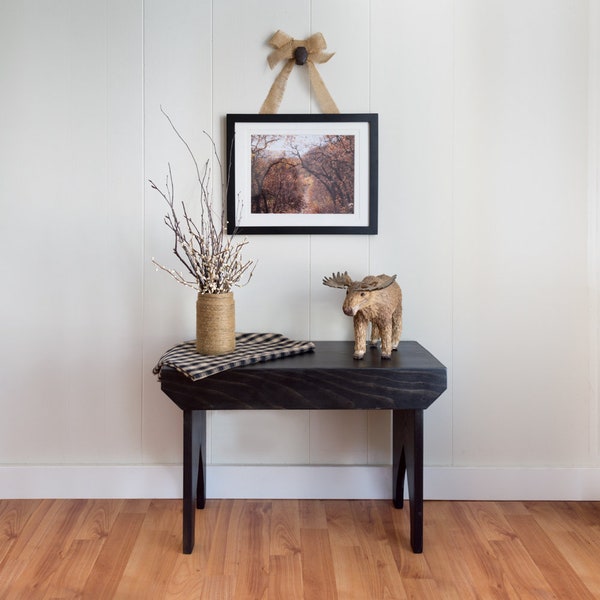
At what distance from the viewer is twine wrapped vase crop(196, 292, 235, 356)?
A: 2049mm

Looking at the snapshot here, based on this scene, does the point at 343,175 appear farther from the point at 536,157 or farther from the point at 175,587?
the point at 175,587

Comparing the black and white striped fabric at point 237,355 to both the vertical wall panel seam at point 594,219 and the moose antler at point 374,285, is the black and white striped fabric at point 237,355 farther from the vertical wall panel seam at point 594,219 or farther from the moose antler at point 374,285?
the vertical wall panel seam at point 594,219

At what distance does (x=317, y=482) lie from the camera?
242 centimetres

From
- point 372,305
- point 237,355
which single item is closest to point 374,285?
point 372,305

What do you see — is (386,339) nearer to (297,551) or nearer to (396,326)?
(396,326)

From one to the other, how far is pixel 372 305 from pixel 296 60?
1.06 m

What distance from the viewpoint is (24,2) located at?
2.34 meters

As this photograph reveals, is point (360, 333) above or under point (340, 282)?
under

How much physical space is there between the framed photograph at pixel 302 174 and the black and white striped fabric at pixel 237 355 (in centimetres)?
45

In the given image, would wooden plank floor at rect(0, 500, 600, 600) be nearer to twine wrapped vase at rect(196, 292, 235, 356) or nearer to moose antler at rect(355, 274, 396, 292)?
twine wrapped vase at rect(196, 292, 235, 356)

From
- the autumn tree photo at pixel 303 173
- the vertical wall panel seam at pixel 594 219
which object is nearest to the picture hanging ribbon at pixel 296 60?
the autumn tree photo at pixel 303 173

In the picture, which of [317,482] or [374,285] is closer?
[374,285]

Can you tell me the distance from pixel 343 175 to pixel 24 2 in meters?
1.48

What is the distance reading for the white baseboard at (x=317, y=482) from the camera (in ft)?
7.91
